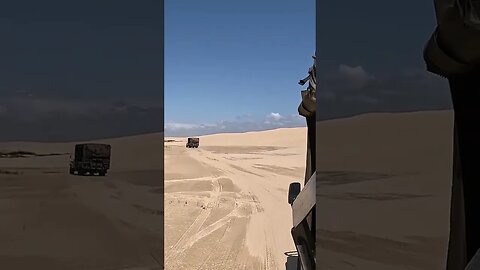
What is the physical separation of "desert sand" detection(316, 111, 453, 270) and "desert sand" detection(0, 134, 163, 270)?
98 cm

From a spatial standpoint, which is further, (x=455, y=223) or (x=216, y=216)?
(x=216, y=216)

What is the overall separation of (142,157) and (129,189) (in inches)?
7.7

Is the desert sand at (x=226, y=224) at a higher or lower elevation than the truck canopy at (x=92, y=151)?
lower

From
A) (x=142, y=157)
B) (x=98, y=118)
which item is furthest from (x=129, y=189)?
(x=98, y=118)

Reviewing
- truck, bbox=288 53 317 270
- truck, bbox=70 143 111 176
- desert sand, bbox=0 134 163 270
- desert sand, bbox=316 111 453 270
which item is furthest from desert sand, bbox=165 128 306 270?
truck, bbox=70 143 111 176

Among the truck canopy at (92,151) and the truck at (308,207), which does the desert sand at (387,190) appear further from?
the truck canopy at (92,151)

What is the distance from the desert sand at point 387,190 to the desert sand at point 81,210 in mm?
979

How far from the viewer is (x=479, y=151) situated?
137 centimetres

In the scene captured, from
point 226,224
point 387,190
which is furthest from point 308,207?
point 226,224

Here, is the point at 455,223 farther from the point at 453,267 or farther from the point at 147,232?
the point at 147,232

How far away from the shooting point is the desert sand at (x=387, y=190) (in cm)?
148

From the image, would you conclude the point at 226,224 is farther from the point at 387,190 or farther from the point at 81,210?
the point at 387,190

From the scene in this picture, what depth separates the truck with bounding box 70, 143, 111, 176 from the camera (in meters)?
2.27

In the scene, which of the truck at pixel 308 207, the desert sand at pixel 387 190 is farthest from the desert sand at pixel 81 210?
the truck at pixel 308 207
